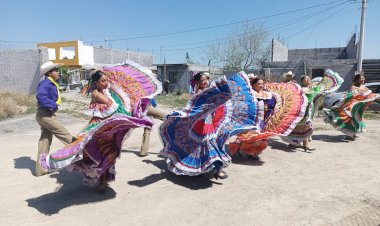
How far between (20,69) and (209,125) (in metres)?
23.8

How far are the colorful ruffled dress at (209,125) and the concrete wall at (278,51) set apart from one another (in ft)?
70.7

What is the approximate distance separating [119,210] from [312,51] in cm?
3088

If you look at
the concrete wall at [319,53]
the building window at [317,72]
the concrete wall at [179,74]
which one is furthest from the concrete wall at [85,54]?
the building window at [317,72]

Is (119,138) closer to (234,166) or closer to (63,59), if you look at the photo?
(234,166)

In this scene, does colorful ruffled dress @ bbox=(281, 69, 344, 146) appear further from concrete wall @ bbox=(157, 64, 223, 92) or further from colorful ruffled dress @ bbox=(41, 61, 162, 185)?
concrete wall @ bbox=(157, 64, 223, 92)

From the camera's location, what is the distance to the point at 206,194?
4512mm

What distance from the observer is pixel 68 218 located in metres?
3.73

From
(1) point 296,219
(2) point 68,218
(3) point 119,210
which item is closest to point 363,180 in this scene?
(1) point 296,219

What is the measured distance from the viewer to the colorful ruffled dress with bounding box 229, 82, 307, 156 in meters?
5.89

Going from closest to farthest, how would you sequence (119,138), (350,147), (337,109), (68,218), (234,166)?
(68,218)
(119,138)
(234,166)
(350,147)
(337,109)

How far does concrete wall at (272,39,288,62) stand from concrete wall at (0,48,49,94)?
57.2 ft

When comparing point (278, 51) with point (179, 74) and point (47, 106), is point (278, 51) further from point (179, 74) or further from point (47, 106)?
point (47, 106)

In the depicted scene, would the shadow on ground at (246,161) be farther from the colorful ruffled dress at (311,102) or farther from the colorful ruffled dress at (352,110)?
the colorful ruffled dress at (352,110)

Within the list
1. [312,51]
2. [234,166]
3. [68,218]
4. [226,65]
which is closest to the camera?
[68,218]
